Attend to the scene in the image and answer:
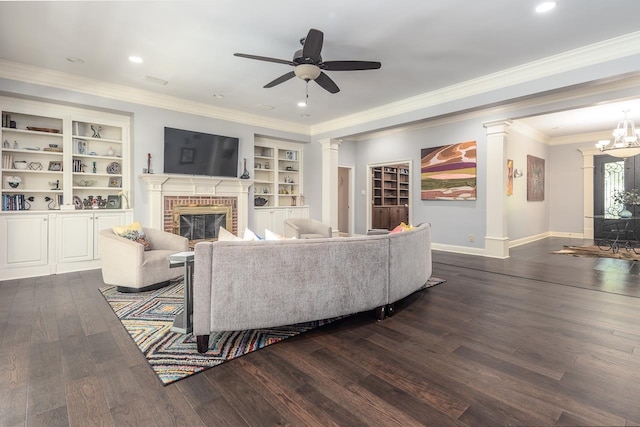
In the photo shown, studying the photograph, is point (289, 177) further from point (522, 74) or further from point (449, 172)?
point (522, 74)

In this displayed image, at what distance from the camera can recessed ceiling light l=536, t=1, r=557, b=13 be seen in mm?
2812

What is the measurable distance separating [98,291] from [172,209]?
205 cm

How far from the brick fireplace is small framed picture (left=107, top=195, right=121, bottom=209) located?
1.64ft

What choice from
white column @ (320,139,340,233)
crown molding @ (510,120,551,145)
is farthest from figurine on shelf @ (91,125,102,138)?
crown molding @ (510,120,551,145)

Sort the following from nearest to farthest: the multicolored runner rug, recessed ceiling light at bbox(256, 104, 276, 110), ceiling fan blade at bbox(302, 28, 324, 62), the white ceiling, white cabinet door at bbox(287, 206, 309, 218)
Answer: the multicolored runner rug, ceiling fan blade at bbox(302, 28, 324, 62), the white ceiling, recessed ceiling light at bbox(256, 104, 276, 110), white cabinet door at bbox(287, 206, 309, 218)

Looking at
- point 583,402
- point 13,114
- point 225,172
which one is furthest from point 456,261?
point 13,114

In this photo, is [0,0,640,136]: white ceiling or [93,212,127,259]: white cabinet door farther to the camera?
[93,212,127,259]: white cabinet door

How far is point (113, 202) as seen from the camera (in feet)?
17.1

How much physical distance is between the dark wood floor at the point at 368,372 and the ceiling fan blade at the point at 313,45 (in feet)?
8.42

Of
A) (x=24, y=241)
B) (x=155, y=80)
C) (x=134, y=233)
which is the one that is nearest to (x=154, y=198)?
(x=134, y=233)

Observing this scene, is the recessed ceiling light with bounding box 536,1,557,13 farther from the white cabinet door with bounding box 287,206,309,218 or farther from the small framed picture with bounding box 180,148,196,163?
the white cabinet door with bounding box 287,206,309,218

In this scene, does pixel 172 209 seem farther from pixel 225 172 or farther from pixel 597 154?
pixel 597 154

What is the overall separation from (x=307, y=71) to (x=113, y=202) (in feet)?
13.3

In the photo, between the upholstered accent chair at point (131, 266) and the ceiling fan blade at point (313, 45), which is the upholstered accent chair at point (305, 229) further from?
the ceiling fan blade at point (313, 45)
